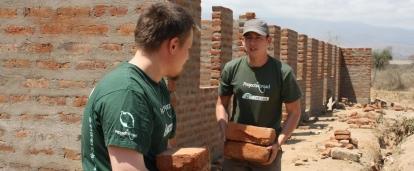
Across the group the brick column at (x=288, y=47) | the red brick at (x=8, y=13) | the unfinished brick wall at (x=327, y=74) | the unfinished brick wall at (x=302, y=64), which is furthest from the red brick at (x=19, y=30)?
the unfinished brick wall at (x=327, y=74)

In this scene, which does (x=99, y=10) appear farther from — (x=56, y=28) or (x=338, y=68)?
(x=338, y=68)

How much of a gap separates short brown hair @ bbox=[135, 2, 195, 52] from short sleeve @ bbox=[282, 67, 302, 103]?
1917mm

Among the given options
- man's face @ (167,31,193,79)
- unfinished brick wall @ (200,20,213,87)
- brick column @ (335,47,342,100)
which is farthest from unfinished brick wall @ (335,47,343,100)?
man's face @ (167,31,193,79)

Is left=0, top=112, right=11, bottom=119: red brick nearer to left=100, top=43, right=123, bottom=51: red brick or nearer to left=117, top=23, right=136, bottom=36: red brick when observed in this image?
left=100, top=43, right=123, bottom=51: red brick

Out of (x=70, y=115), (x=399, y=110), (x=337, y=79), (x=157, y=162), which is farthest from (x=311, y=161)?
(x=337, y=79)

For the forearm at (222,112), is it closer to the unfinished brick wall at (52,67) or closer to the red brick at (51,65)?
the unfinished brick wall at (52,67)

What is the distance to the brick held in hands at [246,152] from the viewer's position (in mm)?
3666

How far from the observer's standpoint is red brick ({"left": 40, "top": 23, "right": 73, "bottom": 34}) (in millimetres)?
5129

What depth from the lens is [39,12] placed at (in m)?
→ 5.21

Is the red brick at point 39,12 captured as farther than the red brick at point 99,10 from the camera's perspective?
Yes

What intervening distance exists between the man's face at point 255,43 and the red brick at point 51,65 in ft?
7.04

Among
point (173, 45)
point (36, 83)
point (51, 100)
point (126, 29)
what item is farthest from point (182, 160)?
point (36, 83)

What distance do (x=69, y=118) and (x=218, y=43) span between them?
3125 millimetres

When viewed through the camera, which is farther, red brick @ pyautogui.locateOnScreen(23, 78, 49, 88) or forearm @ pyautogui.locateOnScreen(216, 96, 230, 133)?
red brick @ pyautogui.locateOnScreen(23, 78, 49, 88)
